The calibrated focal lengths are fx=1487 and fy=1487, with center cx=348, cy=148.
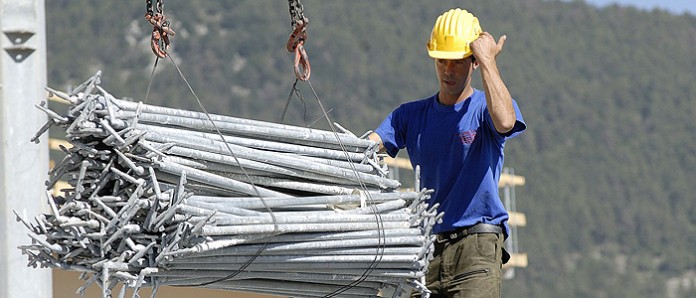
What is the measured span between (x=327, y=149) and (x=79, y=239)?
107cm

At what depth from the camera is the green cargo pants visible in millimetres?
6035

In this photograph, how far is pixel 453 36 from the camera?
611 cm

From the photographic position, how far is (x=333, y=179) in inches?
220

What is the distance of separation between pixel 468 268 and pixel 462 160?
44 cm

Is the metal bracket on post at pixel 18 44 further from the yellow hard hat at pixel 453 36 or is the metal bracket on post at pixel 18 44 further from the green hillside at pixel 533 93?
the green hillside at pixel 533 93

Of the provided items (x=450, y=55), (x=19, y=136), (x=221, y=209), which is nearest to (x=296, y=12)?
(x=450, y=55)

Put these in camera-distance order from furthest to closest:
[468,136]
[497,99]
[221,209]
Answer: [468,136] → [497,99] → [221,209]

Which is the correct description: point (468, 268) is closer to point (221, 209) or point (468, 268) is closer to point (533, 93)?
point (221, 209)

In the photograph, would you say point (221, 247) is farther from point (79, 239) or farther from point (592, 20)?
point (592, 20)

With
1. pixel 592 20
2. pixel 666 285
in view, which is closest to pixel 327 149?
pixel 666 285

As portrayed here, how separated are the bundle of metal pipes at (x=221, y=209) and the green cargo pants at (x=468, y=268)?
14.1 inches

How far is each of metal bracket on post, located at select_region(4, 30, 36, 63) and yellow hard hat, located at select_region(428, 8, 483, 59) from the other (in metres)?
2.45

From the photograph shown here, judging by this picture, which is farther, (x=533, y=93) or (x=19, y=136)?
(x=533, y=93)

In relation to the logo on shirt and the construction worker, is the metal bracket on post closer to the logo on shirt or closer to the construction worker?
the construction worker
